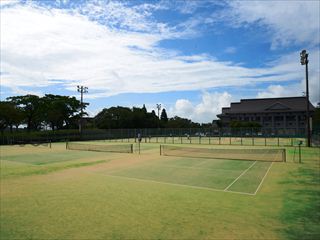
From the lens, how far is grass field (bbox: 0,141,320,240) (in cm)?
609

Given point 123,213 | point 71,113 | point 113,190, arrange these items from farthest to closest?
point 71,113, point 113,190, point 123,213

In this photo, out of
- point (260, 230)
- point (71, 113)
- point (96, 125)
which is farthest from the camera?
point (96, 125)

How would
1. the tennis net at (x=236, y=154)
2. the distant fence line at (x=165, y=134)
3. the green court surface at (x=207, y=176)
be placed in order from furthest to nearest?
the distant fence line at (x=165, y=134) < the tennis net at (x=236, y=154) < the green court surface at (x=207, y=176)

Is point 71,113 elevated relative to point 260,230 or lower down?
elevated

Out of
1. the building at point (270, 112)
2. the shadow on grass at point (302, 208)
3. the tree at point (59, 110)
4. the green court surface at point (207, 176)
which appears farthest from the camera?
the building at point (270, 112)

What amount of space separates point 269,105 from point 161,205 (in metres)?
99.4

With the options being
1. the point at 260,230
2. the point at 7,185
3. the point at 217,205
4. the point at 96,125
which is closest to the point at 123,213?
the point at 217,205

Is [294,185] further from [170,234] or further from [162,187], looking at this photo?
[170,234]

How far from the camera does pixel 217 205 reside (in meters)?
8.10

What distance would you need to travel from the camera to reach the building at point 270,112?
91375 millimetres

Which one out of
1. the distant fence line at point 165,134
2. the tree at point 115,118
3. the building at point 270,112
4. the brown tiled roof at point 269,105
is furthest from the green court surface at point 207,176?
the brown tiled roof at point 269,105

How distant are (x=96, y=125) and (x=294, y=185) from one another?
2726 inches

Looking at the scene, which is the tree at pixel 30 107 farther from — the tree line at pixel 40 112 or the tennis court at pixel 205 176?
the tennis court at pixel 205 176

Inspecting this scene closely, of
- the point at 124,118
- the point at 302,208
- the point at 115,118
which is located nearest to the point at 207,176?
the point at 302,208
